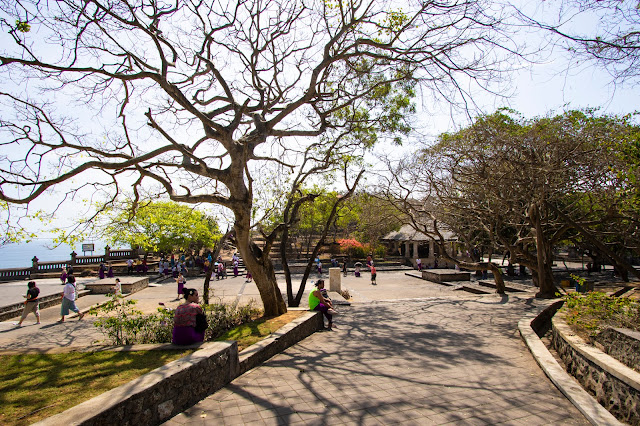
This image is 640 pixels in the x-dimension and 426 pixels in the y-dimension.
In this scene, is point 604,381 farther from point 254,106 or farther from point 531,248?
point 531,248

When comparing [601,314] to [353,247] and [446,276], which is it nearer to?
[446,276]

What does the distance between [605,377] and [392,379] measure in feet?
8.15

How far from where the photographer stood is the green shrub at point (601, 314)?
229 inches

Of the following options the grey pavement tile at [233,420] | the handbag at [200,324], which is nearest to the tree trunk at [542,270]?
the handbag at [200,324]

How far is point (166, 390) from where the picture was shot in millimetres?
3814

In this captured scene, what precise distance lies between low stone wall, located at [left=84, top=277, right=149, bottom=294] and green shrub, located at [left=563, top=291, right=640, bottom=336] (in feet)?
57.9

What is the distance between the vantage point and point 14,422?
129 inches

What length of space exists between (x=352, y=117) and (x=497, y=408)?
925 centimetres

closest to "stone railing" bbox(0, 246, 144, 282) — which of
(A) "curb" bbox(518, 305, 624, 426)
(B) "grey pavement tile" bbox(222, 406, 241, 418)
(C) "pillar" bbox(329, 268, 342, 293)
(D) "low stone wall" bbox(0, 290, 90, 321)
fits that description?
(D) "low stone wall" bbox(0, 290, 90, 321)

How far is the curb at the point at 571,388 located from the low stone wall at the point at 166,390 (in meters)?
4.04

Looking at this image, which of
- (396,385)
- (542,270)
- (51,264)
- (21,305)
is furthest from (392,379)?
(51,264)

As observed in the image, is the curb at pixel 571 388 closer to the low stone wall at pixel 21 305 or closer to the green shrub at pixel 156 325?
the green shrub at pixel 156 325

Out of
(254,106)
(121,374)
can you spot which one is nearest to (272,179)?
(254,106)

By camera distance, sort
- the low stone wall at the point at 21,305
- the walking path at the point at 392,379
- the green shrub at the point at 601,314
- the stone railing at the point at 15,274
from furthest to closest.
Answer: the stone railing at the point at 15,274
the low stone wall at the point at 21,305
the green shrub at the point at 601,314
the walking path at the point at 392,379
